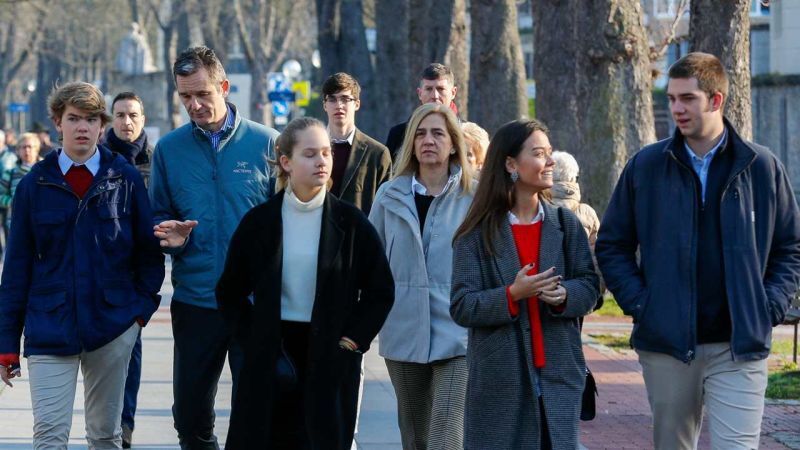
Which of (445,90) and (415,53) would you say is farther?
(415,53)

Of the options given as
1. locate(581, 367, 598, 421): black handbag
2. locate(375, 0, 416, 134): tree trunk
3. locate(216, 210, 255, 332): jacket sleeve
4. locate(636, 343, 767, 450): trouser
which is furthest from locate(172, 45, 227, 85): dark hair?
locate(375, 0, 416, 134): tree trunk

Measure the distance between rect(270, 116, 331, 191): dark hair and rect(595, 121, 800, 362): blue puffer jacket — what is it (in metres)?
1.23

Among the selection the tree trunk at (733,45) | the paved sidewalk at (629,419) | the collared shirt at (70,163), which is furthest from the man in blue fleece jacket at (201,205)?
the tree trunk at (733,45)

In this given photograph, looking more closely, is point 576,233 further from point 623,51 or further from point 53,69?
point 53,69

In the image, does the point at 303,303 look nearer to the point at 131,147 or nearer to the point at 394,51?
the point at 131,147

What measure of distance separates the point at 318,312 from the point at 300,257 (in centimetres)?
24

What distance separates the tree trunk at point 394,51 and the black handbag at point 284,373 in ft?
74.1

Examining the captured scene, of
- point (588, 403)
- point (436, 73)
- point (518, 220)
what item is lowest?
point (588, 403)

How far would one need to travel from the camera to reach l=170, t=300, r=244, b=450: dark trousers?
6578 mm

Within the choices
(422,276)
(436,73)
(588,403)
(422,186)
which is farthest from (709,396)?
(436,73)

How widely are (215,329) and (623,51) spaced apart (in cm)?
925

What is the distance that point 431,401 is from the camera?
268 inches

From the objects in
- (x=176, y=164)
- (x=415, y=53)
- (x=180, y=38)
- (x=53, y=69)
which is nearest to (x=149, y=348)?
(x=176, y=164)

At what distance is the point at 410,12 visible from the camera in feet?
86.0
